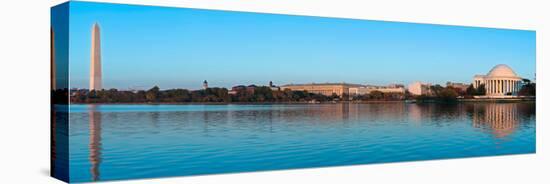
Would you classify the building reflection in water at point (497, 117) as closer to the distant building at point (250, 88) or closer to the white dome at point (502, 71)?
the white dome at point (502, 71)

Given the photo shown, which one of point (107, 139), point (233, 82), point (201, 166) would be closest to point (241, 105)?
point (233, 82)

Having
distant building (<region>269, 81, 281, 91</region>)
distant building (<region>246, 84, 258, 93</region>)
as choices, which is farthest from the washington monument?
distant building (<region>269, 81, 281, 91</region>)

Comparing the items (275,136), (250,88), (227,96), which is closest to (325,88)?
(275,136)

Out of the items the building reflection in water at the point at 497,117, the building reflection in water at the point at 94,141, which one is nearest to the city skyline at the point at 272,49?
the building reflection in water at the point at 94,141

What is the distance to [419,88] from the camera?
53.7 ft

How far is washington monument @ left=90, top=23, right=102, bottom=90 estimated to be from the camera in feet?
40.8

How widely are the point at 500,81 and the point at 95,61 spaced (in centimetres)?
892

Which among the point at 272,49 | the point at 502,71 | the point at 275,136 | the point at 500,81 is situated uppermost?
the point at 272,49

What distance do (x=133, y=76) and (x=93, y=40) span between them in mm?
973

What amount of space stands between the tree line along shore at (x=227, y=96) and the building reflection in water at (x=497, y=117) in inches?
17.0

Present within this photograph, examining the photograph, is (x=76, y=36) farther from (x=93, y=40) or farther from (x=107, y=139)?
(x=107, y=139)

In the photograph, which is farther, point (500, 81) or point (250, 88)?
point (500, 81)

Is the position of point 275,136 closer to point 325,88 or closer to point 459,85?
point 325,88

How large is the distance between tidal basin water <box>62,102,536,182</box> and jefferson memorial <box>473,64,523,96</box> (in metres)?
0.32
